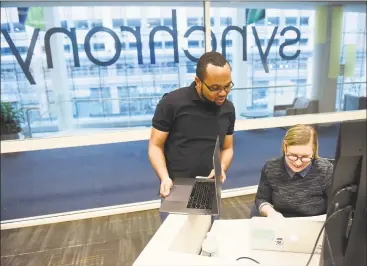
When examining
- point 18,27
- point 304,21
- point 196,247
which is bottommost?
point 196,247

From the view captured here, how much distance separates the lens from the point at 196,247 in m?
1.12

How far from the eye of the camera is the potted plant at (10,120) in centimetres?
424

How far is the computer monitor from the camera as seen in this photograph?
2.34 feet

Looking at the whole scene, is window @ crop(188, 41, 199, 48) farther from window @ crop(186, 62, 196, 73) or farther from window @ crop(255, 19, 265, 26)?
window @ crop(255, 19, 265, 26)

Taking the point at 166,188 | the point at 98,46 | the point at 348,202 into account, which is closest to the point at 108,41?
the point at 98,46

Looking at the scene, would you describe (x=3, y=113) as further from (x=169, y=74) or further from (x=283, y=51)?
(x=283, y=51)

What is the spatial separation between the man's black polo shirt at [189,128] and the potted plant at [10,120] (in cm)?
334

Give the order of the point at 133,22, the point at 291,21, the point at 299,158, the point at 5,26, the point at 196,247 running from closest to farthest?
the point at 196,247, the point at 299,158, the point at 5,26, the point at 133,22, the point at 291,21

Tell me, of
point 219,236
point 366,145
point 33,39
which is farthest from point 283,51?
point 366,145

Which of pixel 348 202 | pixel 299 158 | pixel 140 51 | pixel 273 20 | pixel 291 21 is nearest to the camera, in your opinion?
pixel 348 202

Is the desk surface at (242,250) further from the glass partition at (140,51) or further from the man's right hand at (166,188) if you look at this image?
the glass partition at (140,51)

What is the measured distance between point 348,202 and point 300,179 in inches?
35.6

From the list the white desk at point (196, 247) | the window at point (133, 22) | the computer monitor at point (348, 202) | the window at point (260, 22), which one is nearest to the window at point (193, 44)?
the window at point (133, 22)

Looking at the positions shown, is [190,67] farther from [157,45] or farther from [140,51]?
[140,51]
